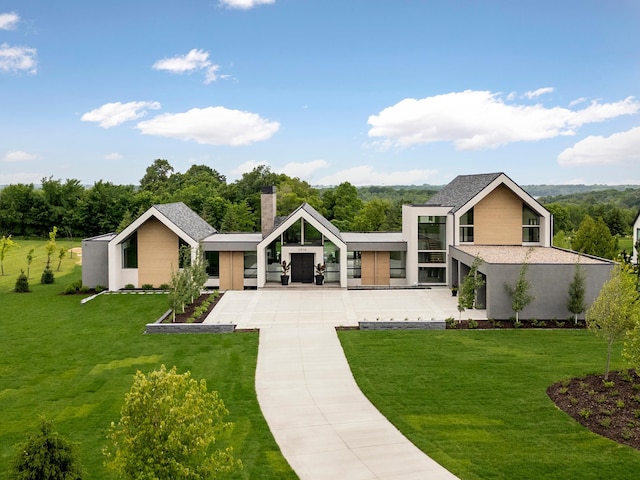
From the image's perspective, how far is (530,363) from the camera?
18.7 metres

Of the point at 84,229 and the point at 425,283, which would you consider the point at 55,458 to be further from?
the point at 84,229

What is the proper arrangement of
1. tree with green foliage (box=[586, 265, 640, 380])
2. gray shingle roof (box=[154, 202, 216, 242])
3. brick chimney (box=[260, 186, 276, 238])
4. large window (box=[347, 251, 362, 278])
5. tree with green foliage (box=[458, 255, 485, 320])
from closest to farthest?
tree with green foliage (box=[586, 265, 640, 380]) < tree with green foliage (box=[458, 255, 485, 320]) < gray shingle roof (box=[154, 202, 216, 242]) < large window (box=[347, 251, 362, 278]) < brick chimney (box=[260, 186, 276, 238])

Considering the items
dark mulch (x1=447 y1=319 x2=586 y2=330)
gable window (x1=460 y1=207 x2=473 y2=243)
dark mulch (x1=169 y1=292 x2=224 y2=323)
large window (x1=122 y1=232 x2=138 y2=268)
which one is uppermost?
gable window (x1=460 y1=207 x2=473 y2=243)

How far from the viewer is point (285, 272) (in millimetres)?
33312

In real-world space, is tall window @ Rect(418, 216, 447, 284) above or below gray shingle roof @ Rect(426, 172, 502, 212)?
below

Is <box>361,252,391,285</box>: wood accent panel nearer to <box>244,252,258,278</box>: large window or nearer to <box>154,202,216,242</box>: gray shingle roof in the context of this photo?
<box>244,252,258,278</box>: large window

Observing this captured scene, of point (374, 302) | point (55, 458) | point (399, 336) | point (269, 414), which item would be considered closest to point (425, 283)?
point (374, 302)

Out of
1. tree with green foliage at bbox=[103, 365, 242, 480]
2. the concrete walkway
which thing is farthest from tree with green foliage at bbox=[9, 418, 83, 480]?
the concrete walkway

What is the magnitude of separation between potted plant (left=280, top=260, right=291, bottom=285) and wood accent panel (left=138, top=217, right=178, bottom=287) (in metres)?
6.37

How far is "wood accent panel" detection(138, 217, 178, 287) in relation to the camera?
33812mm

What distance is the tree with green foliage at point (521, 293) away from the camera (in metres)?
23.7

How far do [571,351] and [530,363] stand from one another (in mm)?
2459

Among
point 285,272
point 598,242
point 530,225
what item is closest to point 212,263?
point 285,272

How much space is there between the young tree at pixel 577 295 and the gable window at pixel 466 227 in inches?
366
